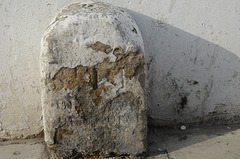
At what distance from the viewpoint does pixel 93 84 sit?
2.29m

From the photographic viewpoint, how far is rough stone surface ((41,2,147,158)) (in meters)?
2.22

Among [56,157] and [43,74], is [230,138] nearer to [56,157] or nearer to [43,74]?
[56,157]

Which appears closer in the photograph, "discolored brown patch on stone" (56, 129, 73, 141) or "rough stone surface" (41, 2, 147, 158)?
"rough stone surface" (41, 2, 147, 158)

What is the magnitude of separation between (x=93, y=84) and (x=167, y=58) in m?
0.86

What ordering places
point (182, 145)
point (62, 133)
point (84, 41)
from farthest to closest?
point (182, 145) → point (62, 133) → point (84, 41)

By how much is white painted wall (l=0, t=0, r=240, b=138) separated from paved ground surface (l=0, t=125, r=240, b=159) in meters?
0.11

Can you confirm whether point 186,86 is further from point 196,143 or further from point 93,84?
point 93,84

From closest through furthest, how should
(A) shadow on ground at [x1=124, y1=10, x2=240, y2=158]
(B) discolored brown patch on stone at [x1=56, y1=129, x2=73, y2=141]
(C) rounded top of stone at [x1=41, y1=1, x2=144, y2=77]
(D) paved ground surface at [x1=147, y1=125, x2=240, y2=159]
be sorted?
1. (C) rounded top of stone at [x1=41, y1=1, x2=144, y2=77]
2. (B) discolored brown patch on stone at [x1=56, y1=129, x2=73, y2=141]
3. (D) paved ground surface at [x1=147, y1=125, x2=240, y2=159]
4. (A) shadow on ground at [x1=124, y1=10, x2=240, y2=158]

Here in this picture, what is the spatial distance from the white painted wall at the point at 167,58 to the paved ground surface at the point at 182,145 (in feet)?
0.37

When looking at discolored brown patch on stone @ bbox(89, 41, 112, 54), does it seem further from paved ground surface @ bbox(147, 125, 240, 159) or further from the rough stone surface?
paved ground surface @ bbox(147, 125, 240, 159)

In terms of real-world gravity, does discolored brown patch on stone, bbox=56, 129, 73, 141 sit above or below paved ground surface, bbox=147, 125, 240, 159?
above

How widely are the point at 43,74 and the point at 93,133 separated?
1.91 ft

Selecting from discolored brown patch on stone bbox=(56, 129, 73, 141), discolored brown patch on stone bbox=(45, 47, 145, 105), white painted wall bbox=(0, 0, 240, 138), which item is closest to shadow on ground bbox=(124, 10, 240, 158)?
white painted wall bbox=(0, 0, 240, 138)

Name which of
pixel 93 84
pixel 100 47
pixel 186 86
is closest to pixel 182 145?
pixel 186 86
